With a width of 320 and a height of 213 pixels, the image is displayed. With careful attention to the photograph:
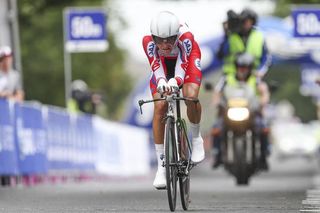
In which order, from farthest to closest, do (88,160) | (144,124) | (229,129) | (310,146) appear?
1. (310,146)
2. (144,124)
3. (88,160)
4. (229,129)

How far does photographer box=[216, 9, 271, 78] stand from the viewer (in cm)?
1938

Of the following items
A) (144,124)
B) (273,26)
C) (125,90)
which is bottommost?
(125,90)

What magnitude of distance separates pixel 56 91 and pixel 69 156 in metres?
42.4

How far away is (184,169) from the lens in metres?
12.5

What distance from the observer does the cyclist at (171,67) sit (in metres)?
12.5

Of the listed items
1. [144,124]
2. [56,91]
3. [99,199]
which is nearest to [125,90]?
[56,91]

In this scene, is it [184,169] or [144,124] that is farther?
[144,124]

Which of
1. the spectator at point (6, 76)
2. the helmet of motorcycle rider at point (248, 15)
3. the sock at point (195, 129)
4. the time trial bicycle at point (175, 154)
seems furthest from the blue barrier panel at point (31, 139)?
the time trial bicycle at point (175, 154)

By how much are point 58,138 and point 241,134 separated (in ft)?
23.8

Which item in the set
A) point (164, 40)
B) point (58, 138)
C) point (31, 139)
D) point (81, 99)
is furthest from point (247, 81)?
point (81, 99)

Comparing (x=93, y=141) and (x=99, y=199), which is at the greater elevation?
(x=99, y=199)

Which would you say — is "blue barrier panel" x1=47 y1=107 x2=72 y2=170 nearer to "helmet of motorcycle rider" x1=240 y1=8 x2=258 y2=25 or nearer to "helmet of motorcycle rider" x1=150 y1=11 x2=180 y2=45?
"helmet of motorcycle rider" x1=240 y1=8 x2=258 y2=25

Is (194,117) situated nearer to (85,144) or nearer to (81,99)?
(85,144)

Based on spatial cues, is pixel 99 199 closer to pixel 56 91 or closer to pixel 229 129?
pixel 229 129
